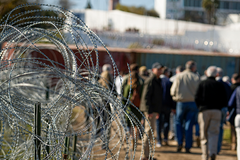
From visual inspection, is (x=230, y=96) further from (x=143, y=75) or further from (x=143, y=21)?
(x=143, y=21)

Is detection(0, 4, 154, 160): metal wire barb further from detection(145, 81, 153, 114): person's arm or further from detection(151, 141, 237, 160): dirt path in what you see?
detection(151, 141, 237, 160): dirt path

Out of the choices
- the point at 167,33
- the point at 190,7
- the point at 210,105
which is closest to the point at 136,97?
the point at 210,105

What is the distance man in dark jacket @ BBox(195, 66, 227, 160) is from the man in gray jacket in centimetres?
50

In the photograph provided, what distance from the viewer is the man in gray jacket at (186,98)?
5.74 metres

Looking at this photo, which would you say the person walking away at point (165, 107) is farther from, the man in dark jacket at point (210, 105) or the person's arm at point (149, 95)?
the man in dark jacket at point (210, 105)

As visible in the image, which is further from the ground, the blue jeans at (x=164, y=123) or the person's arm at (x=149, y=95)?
the person's arm at (x=149, y=95)

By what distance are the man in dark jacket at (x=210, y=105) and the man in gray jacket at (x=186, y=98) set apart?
1.64ft

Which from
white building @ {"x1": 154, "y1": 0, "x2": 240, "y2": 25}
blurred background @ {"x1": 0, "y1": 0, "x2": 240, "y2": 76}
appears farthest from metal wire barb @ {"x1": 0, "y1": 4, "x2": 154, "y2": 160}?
white building @ {"x1": 154, "y1": 0, "x2": 240, "y2": 25}

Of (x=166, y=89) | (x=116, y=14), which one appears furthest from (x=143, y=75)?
(x=116, y=14)

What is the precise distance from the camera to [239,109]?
4.96 metres

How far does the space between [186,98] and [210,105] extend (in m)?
0.63

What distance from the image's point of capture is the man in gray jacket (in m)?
5.74

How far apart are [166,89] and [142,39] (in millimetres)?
20481

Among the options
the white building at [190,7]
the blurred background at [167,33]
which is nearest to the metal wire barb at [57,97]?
the blurred background at [167,33]
